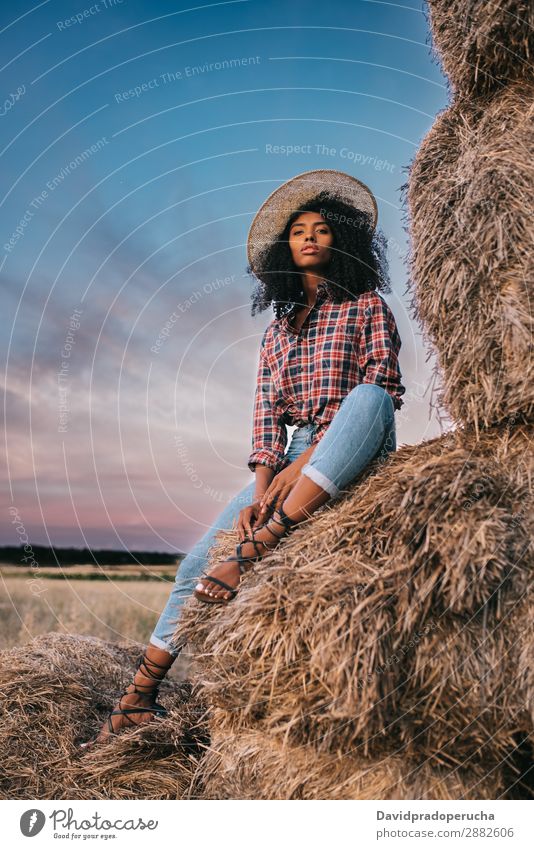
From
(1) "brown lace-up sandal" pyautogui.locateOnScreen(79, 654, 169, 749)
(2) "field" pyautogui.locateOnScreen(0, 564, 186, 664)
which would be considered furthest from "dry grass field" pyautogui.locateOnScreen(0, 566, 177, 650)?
(1) "brown lace-up sandal" pyautogui.locateOnScreen(79, 654, 169, 749)

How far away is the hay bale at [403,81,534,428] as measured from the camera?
2.34 metres

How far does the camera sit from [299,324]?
11.3 ft

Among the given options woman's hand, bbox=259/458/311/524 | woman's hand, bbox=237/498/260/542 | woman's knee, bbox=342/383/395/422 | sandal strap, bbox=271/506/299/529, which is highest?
woman's knee, bbox=342/383/395/422

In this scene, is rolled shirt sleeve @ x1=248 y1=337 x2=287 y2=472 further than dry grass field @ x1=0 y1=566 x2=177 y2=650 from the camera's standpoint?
No

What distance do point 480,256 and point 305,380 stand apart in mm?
1114

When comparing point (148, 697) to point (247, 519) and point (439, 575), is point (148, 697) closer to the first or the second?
point (247, 519)

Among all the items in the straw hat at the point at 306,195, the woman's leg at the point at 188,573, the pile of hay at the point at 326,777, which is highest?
the straw hat at the point at 306,195

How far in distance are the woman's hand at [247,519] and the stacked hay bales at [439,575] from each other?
0.98 ft

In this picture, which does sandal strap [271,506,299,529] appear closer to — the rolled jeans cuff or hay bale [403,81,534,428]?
the rolled jeans cuff

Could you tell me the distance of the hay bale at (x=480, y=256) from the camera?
2336 mm

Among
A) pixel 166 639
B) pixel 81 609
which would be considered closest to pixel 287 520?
pixel 166 639

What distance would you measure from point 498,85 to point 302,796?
2.67 m

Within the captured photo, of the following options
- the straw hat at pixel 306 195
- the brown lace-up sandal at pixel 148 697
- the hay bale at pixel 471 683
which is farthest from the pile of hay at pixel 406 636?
the straw hat at pixel 306 195

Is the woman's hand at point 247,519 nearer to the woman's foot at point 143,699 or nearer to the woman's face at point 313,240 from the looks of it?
the woman's foot at point 143,699
